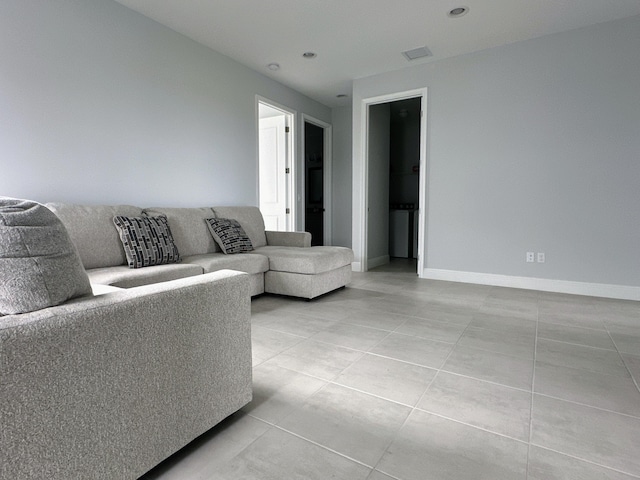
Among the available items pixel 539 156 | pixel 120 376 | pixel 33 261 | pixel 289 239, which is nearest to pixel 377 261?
pixel 289 239

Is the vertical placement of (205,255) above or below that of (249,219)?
below

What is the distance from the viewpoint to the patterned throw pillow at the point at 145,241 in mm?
2545

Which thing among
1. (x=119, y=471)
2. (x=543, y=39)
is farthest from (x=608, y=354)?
(x=543, y=39)

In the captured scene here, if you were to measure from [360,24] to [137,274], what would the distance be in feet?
9.65

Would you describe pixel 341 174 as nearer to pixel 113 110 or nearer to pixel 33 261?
pixel 113 110

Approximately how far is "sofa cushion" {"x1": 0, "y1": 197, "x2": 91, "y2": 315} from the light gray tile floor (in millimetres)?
678

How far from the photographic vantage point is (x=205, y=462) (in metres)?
1.17

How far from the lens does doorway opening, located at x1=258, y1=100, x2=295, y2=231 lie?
5219 millimetres

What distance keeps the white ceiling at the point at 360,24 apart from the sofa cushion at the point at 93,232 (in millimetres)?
1852

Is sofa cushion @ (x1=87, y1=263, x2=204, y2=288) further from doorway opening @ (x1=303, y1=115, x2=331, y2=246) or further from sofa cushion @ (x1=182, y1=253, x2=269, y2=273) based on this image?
doorway opening @ (x1=303, y1=115, x2=331, y2=246)

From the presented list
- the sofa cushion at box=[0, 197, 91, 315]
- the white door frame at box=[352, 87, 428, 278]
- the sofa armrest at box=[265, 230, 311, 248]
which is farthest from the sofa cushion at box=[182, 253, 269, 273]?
the white door frame at box=[352, 87, 428, 278]

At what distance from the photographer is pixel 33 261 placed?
0.89m

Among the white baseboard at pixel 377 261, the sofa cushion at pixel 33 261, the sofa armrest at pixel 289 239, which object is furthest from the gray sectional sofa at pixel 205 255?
the white baseboard at pixel 377 261

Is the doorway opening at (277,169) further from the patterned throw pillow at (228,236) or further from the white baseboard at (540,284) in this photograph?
the white baseboard at (540,284)
